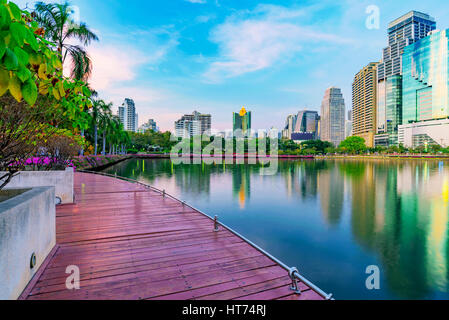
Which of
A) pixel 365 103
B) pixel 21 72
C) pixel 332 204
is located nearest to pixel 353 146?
pixel 365 103

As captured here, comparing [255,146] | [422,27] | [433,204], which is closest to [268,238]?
[433,204]

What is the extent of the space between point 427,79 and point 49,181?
182889 millimetres

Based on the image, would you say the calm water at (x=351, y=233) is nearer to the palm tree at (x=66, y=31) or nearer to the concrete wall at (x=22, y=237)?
the concrete wall at (x=22, y=237)

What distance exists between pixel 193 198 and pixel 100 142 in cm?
6042

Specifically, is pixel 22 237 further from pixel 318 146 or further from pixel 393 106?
pixel 393 106

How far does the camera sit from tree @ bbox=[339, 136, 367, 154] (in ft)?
408

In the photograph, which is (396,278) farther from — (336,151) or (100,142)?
(336,151)

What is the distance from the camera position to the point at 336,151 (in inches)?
5108

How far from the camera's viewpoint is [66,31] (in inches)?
725

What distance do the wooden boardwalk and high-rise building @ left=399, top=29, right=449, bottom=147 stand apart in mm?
156528

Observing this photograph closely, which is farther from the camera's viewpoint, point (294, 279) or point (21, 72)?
point (294, 279)

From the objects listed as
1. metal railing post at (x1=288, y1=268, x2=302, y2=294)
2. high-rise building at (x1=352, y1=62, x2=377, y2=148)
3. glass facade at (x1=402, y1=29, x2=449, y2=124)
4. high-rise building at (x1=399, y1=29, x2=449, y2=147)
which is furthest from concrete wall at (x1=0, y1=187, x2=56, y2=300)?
high-rise building at (x1=352, y1=62, x2=377, y2=148)

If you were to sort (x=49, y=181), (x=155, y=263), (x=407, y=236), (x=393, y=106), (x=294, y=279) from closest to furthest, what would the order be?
1. (x=294, y=279)
2. (x=155, y=263)
3. (x=49, y=181)
4. (x=407, y=236)
5. (x=393, y=106)

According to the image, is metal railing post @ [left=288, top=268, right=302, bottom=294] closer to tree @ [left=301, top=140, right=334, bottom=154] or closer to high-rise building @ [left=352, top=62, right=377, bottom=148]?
tree @ [left=301, top=140, right=334, bottom=154]
